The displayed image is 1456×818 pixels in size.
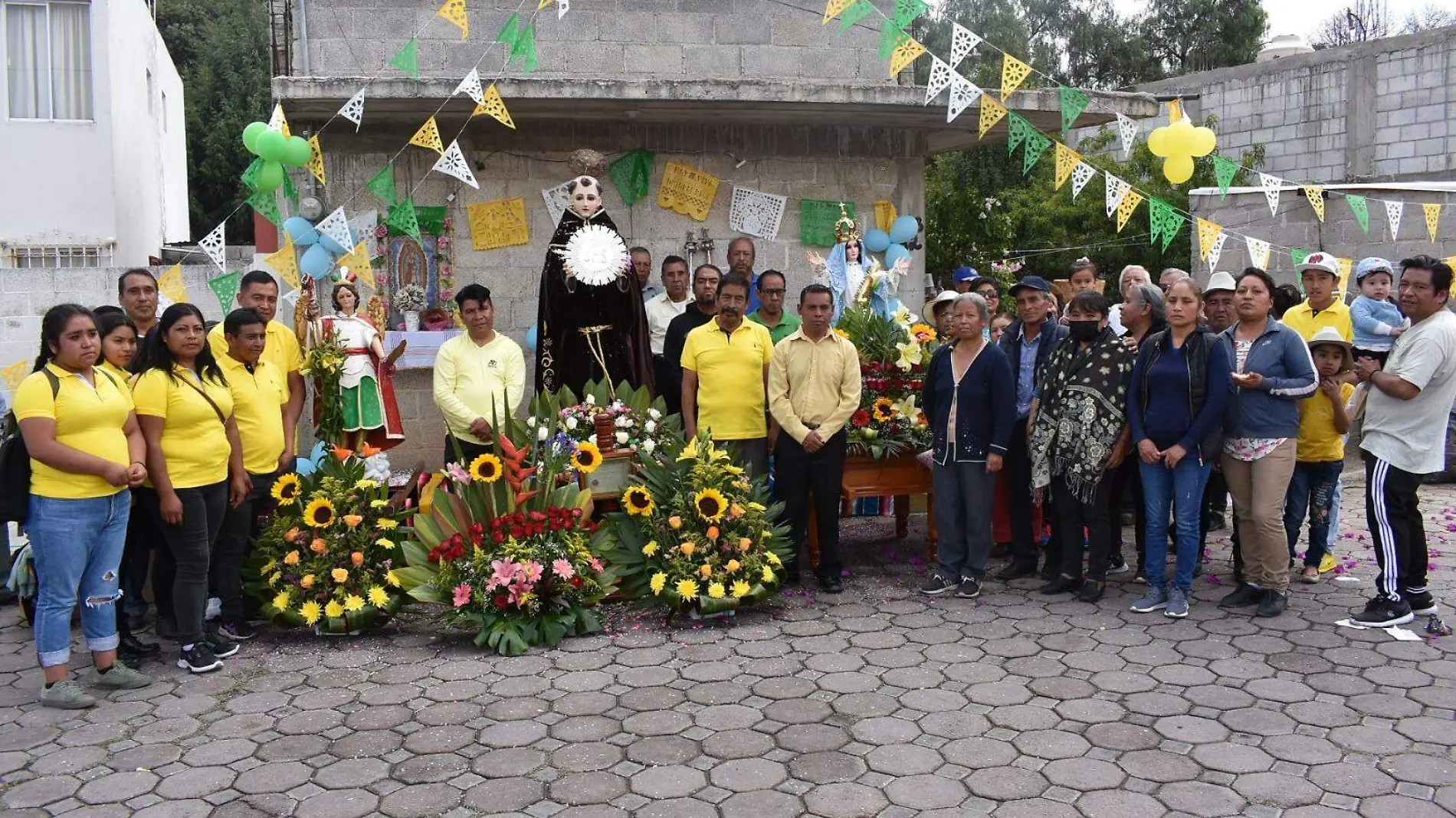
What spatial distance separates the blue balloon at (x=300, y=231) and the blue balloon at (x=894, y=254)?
15.4ft

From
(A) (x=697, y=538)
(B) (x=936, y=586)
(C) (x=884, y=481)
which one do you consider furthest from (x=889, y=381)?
(A) (x=697, y=538)

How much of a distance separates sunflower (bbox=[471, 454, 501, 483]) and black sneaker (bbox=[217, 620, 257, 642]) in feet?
4.58

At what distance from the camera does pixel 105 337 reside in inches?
211

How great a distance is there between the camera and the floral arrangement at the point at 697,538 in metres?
6.21

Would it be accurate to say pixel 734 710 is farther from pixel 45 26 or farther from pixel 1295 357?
pixel 45 26

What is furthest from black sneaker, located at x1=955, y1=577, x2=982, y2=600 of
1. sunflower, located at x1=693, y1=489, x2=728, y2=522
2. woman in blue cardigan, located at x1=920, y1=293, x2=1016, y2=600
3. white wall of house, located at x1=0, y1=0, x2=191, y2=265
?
white wall of house, located at x1=0, y1=0, x2=191, y2=265

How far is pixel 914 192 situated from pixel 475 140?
3821 mm

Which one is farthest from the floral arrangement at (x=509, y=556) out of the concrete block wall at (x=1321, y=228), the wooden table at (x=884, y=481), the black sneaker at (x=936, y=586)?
the concrete block wall at (x=1321, y=228)

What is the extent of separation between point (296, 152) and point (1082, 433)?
5.38 meters

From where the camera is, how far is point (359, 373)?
7.91m

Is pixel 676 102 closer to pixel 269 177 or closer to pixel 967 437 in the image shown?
pixel 269 177

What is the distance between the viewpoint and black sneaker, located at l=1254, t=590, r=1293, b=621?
6.25m

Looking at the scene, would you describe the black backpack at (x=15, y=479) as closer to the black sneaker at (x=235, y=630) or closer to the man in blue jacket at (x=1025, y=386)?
the black sneaker at (x=235, y=630)

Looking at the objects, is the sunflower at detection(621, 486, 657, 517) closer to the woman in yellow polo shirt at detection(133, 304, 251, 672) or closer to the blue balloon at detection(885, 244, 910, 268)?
the woman in yellow polo shirt at detection(133, 304, 251, 672)
